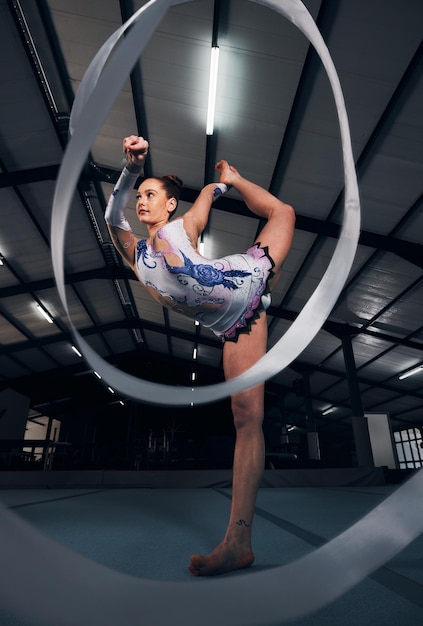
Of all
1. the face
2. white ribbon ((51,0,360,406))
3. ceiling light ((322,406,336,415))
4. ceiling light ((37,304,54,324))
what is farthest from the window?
the face

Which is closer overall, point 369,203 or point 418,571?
point 418,571

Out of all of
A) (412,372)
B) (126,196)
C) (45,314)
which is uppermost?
(45,314)

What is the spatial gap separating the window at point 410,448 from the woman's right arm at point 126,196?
20975 mm

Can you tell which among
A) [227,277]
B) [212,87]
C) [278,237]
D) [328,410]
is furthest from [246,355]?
[328,410]

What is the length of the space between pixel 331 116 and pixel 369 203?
174 cm

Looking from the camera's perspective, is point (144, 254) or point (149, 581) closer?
point (149, 581)

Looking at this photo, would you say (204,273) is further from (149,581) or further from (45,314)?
(45,314)

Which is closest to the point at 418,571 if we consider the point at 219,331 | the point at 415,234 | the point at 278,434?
the point at 219,331

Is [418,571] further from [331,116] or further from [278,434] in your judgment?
[278,434]

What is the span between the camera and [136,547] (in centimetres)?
112

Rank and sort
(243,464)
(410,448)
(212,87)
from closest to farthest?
(243,464)
(212,87)
(410,448)

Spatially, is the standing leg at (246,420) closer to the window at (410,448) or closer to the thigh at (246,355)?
the thigh at (246,355)

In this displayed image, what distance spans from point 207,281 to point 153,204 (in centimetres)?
38

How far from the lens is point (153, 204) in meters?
1.17
